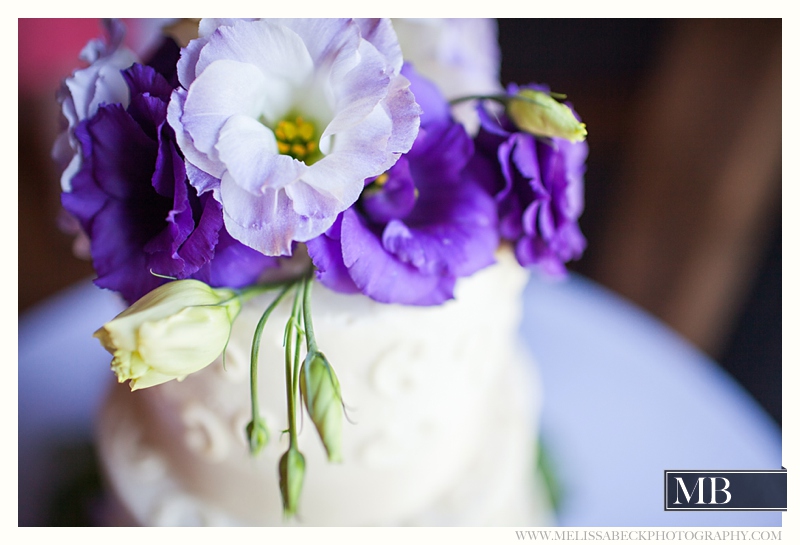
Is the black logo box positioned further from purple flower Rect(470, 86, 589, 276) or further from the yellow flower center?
the yellow flower center

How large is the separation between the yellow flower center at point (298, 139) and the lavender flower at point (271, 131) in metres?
0.02

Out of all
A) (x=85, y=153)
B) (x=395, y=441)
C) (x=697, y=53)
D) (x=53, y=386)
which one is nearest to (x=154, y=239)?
(x=85, y=153)

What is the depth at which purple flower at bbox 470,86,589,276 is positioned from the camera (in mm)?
290

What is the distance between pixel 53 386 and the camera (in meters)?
0.51

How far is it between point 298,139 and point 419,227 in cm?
6

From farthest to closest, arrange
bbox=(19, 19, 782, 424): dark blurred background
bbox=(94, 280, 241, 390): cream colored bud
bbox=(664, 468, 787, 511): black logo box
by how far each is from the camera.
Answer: bbox=(19, 19, 782, 424): dark blurred background → bbox=(664, 468, 787, 511): black logo box → bbox=(94, 280, 241, 390): cream colored bud

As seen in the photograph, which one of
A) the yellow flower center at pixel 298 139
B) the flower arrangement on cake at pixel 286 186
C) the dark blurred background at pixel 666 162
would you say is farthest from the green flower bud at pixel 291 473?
the dark blurred background at pixel 666 162

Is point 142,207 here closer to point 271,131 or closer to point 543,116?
point 271,131

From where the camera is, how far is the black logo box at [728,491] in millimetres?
375

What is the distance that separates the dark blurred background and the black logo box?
0.81 ft

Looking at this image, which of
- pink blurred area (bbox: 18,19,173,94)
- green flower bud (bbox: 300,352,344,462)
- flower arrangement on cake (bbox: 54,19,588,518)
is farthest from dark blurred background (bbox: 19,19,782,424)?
green flower bud (bbox: 300,352,344,462)

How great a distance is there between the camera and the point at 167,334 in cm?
22
